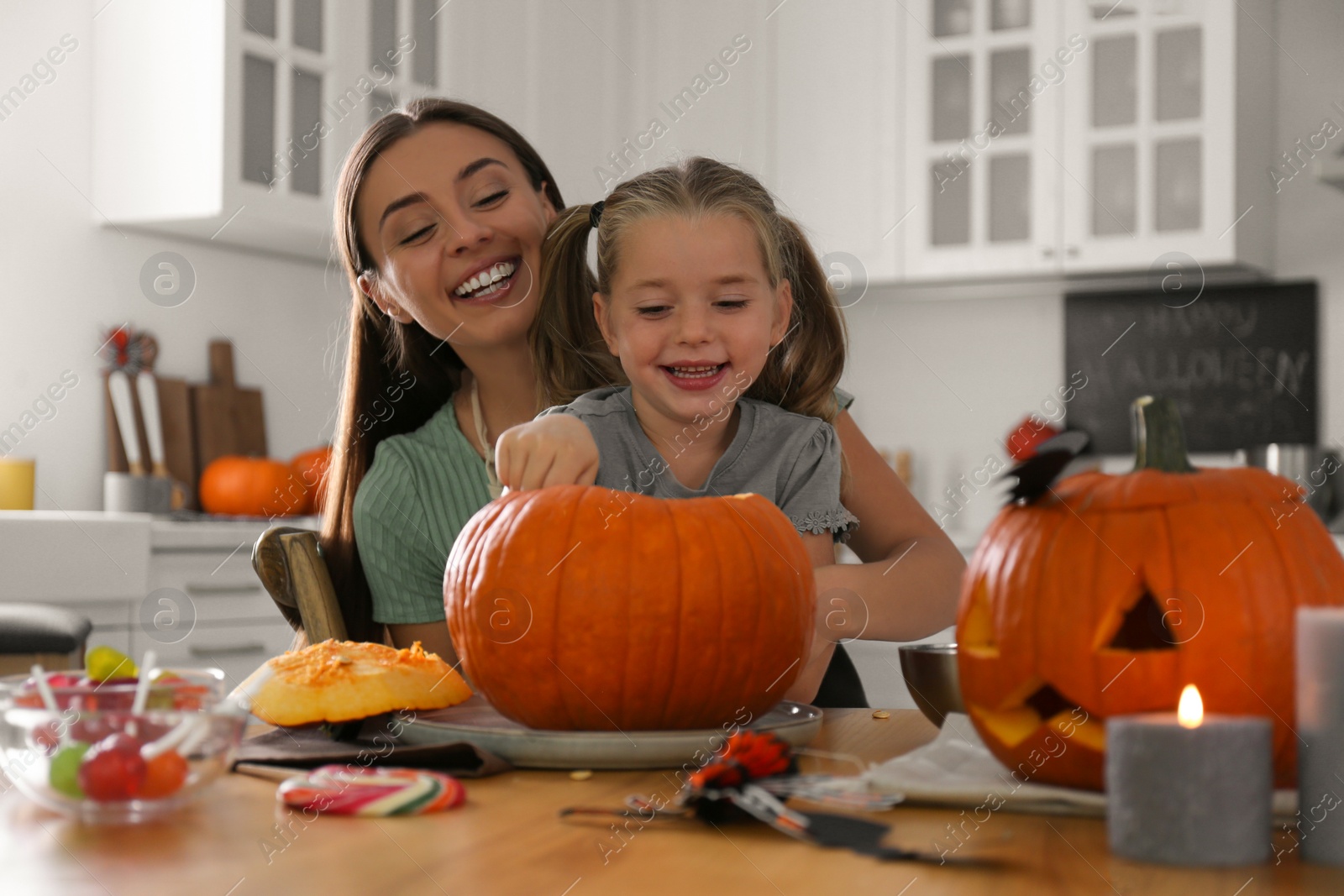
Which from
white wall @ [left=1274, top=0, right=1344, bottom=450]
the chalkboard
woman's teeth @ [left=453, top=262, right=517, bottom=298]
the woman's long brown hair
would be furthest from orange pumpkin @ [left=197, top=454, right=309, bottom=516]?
white wall @ [left=1274, top=0, right=1344, bottom=450]

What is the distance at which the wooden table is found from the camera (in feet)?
1.59

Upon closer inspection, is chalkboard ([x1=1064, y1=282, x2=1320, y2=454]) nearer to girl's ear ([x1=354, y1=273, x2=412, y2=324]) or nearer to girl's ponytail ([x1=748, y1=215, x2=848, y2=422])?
girl's ponytail ([x1=748, y1=215, x2=848, y2=422])

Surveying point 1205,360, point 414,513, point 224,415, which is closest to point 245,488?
point 224,415

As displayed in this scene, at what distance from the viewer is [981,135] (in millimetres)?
3836

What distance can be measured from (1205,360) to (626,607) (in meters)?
3.47

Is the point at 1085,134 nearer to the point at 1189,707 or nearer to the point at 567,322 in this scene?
the point at 567,322

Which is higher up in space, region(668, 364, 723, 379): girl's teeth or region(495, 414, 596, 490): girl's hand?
region(668, 364, 723, 379): girl's teeth

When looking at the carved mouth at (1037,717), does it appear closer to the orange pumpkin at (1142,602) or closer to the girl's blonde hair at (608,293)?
the orange pumpkin at (1142,602)

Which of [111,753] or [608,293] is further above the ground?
Answer: [608,293]

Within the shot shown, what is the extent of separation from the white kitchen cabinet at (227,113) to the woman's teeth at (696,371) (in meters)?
2.11

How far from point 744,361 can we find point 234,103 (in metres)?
2.23

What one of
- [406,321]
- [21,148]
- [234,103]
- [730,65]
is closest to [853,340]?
[730,65]

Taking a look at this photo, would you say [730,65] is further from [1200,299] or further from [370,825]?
[370,825]

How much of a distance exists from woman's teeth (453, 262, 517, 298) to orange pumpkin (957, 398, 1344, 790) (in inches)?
40.0
